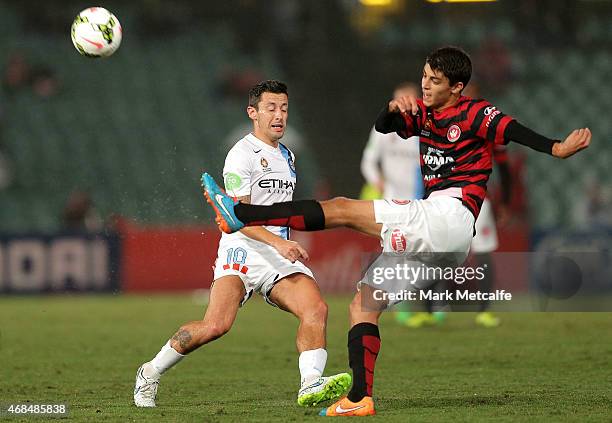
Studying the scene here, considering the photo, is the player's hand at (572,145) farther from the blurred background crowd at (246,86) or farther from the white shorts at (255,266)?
the blurred background crowd at (246,86)

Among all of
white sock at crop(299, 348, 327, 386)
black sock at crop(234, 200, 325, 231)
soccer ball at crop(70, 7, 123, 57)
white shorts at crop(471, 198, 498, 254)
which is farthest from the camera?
white shorts at crop(471, 198, 498, 254)

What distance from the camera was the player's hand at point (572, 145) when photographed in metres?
5.46

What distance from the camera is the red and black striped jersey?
5926 millimetres

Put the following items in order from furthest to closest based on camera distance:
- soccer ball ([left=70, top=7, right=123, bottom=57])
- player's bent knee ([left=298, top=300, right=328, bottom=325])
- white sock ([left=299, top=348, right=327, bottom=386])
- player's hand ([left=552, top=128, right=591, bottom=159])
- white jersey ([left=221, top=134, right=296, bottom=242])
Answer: soccer ball ([left=70, top=7, right=123, bottom=57])
white jersey ([left=221, top=134, right=296, bottom=242])
player's bent knee ([left=298, top=300, right=328, bottom=325])
white sock ([left=299, top=348, right=327, bottom=386])
player's hand ([left=552, top=128, right=591, bottom=159])

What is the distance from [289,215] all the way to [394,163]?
6307 mm

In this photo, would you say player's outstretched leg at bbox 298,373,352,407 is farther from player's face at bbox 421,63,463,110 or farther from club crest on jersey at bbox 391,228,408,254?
player's face at bbox 421,63,463,110

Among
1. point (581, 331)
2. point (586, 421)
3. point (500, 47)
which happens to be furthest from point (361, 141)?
point (586, 421)

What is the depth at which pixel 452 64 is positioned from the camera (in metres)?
6.00

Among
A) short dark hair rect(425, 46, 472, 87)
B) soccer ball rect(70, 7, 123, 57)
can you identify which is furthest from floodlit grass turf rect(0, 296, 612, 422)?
soccer ball rect(70, 7, 123, 57)

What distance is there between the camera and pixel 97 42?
7.90 metres

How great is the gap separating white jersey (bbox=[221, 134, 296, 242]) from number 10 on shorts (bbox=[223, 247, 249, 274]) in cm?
11

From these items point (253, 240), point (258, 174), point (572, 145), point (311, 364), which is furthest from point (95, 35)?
point (572, 145)

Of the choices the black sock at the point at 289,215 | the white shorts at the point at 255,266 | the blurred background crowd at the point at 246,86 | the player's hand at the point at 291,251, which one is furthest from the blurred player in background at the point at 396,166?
the blurred background crowd at the point at 246,86

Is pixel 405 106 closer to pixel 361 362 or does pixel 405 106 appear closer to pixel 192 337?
pixel 361 362
